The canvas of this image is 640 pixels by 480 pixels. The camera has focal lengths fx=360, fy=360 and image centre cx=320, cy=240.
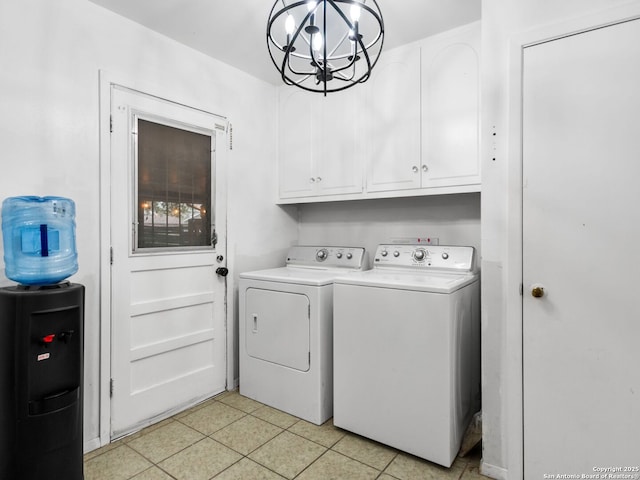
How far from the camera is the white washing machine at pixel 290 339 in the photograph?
2.24 metres

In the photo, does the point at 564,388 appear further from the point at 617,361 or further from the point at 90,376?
the point at 90,376

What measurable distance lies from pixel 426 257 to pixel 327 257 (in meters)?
0.81

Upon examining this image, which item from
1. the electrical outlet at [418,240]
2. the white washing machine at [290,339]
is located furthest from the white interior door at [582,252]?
the white washing machine at [290,339]

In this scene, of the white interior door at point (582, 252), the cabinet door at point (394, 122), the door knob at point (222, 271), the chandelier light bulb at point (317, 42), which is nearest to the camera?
the chandelier light bulb at point (317, 42)

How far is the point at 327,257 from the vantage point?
9.46 ft

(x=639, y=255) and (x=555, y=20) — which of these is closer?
(x=639, y=255)

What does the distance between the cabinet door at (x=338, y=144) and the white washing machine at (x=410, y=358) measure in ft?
2.96

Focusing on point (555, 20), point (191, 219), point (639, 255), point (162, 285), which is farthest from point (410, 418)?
point (555, 20)

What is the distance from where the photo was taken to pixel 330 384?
2.30 m

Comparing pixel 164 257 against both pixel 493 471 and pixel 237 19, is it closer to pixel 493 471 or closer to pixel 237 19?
pixel 237 19

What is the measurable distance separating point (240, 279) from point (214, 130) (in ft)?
3.60

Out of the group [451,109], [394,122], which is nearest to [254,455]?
[394,122]

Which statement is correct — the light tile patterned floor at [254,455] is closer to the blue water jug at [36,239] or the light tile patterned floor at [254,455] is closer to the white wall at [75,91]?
the white wall at [75,91]

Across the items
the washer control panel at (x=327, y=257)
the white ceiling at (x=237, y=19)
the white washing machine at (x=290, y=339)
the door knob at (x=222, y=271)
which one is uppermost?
the white ceiling at (x=237, y=19)
